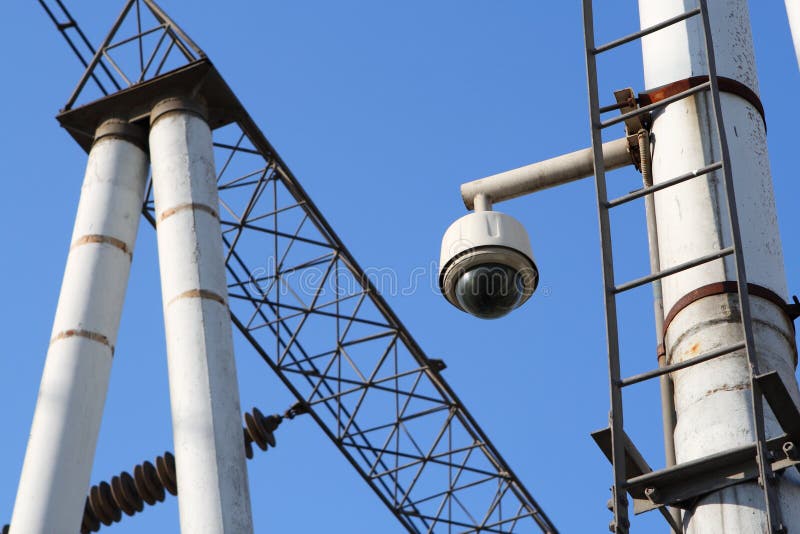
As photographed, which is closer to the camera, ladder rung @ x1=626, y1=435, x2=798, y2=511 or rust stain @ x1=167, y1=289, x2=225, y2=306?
ladder rung @ x1=626, y1=435, x2=798, y2=511

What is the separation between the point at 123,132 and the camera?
1348 cm

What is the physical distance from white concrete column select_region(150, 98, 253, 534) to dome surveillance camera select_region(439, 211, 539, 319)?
2.20m

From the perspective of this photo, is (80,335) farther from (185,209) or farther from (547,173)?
(547,173)

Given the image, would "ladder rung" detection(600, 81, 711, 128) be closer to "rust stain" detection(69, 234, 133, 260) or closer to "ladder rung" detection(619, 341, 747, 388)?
"ladder rung" detection(619, 341, 747, 388)

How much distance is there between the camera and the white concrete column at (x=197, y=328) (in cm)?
1005

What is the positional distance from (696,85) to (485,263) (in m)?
1.81

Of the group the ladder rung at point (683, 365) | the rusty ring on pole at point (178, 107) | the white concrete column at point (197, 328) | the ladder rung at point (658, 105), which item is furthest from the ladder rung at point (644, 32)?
the rusty ring on pole at point (178, 107)

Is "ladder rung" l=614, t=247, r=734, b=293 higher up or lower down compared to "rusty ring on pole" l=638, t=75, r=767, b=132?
lower down

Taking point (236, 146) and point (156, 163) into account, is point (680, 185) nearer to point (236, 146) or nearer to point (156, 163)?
point (156, 163)

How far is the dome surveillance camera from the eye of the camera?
923 centimetres

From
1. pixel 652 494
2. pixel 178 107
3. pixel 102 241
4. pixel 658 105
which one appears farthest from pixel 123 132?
pixel 652 494

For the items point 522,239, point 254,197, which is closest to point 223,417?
point 522,239

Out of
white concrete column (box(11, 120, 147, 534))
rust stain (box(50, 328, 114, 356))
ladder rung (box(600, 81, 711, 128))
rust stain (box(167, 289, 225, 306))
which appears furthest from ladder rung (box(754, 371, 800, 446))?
rust stain (box(50, 328, 114, 356))

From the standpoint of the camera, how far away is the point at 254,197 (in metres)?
16.5
